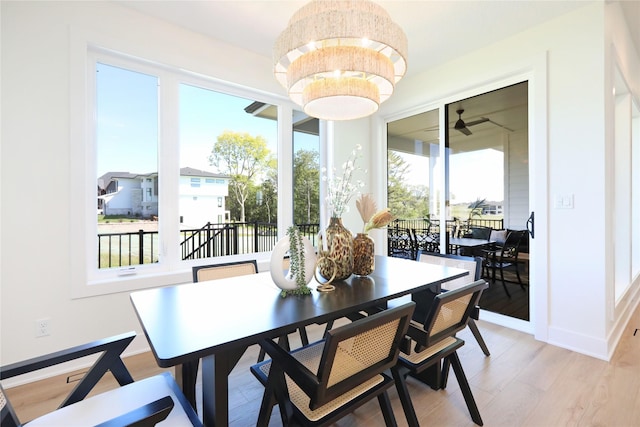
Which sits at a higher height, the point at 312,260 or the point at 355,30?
the point at 355,30

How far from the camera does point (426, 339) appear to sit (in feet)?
4.33

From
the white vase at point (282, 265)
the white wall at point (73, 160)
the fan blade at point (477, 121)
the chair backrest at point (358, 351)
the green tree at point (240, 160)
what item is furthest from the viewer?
the fan blade at point (477, 121)

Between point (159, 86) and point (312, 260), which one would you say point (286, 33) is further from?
point (159, 86)

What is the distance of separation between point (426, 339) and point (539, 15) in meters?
2.90

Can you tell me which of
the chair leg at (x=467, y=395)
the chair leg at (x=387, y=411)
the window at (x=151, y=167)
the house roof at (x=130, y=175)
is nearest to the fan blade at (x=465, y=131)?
the window at (x=151, y=167)

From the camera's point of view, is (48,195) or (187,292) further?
(48,195)

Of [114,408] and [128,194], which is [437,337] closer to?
[114,408]

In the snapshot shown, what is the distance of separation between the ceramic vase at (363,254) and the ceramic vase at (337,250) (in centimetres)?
10

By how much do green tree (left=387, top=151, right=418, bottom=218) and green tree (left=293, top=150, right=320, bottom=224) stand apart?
105 cm

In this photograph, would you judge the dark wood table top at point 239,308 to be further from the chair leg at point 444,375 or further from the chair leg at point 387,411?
the chair leg at point 444,375

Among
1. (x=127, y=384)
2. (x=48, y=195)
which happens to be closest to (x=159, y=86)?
(x=48, y=195)

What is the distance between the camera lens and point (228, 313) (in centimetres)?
124

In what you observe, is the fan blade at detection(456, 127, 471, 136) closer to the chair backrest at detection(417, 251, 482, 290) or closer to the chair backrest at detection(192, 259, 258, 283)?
the chair backrest at detection(417, 251, 482, 290)

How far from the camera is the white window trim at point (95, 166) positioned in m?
2.21
